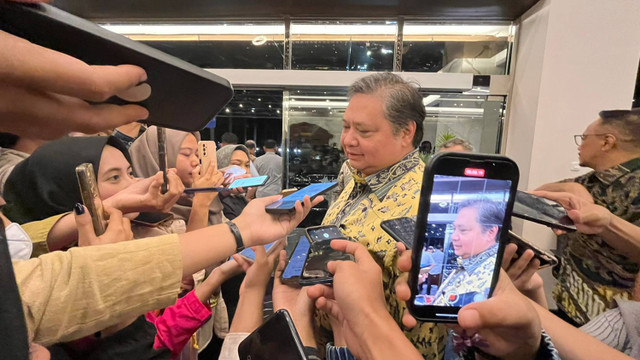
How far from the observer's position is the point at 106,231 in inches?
30.0

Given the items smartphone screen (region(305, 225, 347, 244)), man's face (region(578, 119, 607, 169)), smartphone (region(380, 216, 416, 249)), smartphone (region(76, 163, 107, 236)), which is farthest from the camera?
man's face (region(578, 119, 607, 169))

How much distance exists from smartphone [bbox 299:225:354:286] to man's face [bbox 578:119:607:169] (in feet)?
5.15

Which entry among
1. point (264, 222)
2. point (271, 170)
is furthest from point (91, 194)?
point (271, 170)

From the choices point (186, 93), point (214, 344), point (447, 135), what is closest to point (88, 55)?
point (186, 93)

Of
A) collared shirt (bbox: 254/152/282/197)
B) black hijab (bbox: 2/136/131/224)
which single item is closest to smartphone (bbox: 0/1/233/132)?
black hijab (bbox: 2/136/131/224)

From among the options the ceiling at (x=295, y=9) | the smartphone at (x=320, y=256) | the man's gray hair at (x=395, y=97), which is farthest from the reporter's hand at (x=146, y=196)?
the ceiling at (x=295, y=9)

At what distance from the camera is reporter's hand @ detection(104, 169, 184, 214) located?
3.13 feet

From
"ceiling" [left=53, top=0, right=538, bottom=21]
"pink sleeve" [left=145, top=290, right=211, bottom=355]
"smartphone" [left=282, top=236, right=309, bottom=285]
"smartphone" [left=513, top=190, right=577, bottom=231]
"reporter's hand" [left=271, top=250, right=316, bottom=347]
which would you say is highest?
"ceiling" [left=53, top=0, right=538, bottom=21]

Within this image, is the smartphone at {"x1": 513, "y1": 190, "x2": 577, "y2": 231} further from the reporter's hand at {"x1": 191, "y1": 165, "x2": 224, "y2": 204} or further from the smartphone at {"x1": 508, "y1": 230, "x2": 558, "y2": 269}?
the reporter's hand at {"x1": 191, "y1": 165, "x2": 224, "y2": 204}

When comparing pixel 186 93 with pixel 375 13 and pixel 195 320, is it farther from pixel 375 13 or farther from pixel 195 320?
pixel 375 13

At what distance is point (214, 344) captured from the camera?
1.65 metres

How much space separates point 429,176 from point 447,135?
142 inches

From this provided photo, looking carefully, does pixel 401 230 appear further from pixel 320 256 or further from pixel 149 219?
pixel 149 219

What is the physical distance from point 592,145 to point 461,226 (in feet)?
5.32
